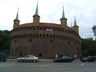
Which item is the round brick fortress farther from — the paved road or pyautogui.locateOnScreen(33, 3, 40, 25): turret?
the paved road

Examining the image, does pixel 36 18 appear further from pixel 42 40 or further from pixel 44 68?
pixel 44 68

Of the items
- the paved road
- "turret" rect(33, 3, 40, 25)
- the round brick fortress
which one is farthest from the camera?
"turret" rect(33, 3, 40, 25)

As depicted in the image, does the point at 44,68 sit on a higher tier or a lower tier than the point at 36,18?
lower

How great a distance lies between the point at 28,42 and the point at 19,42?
3.85 m

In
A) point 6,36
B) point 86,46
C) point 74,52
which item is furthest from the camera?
point 86,46

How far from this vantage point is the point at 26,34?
45312 mm

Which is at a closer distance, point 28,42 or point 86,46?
point 28,42

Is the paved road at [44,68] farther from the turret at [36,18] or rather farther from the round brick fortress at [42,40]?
the turret at [36,18]

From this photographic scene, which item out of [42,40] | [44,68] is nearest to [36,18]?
[42,40]

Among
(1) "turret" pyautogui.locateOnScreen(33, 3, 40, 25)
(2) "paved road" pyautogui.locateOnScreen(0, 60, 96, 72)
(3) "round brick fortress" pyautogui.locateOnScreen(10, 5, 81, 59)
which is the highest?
(1) "turret" pyautogui.locateOnScreen(33, 3, 40, 25)

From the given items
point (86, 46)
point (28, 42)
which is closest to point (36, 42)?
point (28, 42)

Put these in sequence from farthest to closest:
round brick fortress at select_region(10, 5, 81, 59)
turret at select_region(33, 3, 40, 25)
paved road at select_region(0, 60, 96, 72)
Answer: turret at select_region(33, 3, 40, 25) → round brick fortress at select_region(10, 5, 81, 59) → paved road at select_region(0, 60, 96, 72)

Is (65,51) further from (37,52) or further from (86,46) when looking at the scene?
(86,46)

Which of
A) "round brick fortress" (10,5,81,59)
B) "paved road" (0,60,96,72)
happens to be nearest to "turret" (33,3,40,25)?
"round brick fortress" (10,5,81,59)
